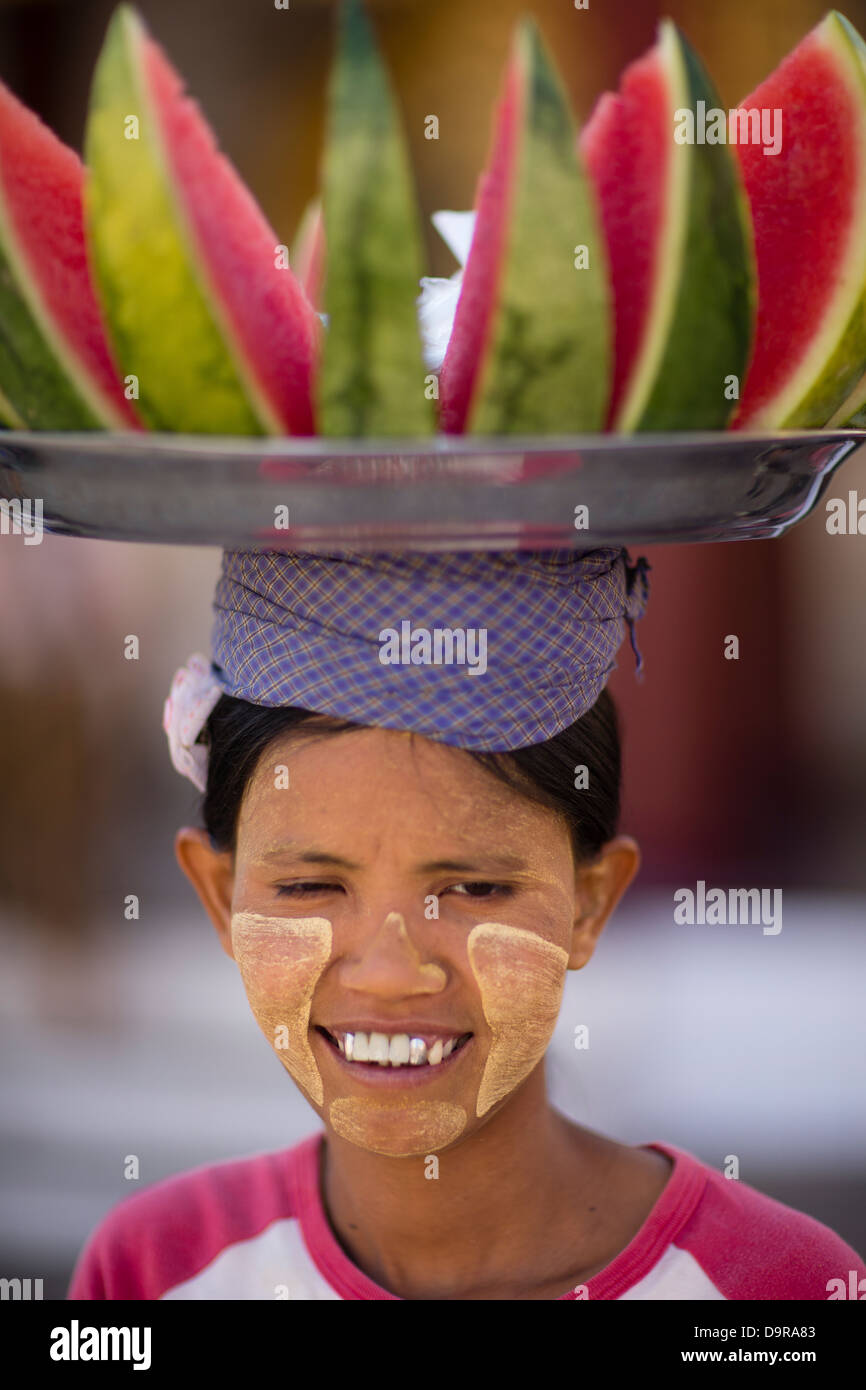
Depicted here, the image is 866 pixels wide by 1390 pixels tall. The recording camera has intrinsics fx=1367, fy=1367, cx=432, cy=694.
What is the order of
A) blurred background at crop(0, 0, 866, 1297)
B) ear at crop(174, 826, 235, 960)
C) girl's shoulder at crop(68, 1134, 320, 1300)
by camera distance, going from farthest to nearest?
blurred background at crop(0, 0, 866, 1297), girl's shoulder at crop(68, 1134, 320, 1300), ear at crop(174, 826, 235, 960)

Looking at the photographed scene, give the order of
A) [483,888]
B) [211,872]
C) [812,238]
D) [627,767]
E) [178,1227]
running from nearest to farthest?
[812,238]
[483,888]
[211,872]
[178,1227]
[627,767]

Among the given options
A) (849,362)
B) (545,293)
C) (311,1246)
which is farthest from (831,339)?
(311,1246)

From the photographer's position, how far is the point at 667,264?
102 centimetres

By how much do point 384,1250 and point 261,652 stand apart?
0.74m

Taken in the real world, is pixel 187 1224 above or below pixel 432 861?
below

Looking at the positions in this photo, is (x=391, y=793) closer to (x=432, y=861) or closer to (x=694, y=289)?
(x=432, y=861)

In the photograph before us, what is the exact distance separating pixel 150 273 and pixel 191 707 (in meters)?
0.63

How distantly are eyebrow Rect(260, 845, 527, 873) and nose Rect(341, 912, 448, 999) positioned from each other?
0.06 m

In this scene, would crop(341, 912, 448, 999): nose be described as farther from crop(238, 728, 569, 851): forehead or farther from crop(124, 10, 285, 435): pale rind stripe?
crop(124, 10, 285, 435): pale rind stripe

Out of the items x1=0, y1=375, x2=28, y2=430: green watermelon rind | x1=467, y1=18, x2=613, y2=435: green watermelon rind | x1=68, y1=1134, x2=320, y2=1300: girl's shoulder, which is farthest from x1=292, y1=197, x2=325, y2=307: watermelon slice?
x1=68, y1=1134, x2=320, y2=1300: girl's shoulder

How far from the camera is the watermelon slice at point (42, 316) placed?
1060 mm

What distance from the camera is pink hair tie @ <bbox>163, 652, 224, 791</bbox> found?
1.51 meters

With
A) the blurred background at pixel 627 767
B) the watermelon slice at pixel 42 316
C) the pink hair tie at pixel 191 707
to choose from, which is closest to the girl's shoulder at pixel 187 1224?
the pink hair tie at pixel 191 707

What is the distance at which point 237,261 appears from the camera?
106 cm
